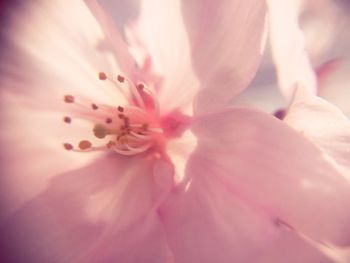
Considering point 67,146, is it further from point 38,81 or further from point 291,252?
point 291,252

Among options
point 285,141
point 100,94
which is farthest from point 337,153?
point 100,94

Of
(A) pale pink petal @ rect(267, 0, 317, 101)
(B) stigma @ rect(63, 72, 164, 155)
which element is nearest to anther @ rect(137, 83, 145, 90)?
(B) stigma @ rect(63, 72, 164, 155)

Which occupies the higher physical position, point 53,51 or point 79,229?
point 53,51

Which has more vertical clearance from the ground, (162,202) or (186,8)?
(186,8)

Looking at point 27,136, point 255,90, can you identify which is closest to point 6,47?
point 27,136

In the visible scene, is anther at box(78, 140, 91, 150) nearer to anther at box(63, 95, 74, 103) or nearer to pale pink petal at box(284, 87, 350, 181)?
anther at box(63, 95, 74, 103)

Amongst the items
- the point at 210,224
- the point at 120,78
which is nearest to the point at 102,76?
the point at 120,78

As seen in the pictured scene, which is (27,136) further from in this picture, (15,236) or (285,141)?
(285,141)

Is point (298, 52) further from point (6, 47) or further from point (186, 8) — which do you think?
point (6, 47)
